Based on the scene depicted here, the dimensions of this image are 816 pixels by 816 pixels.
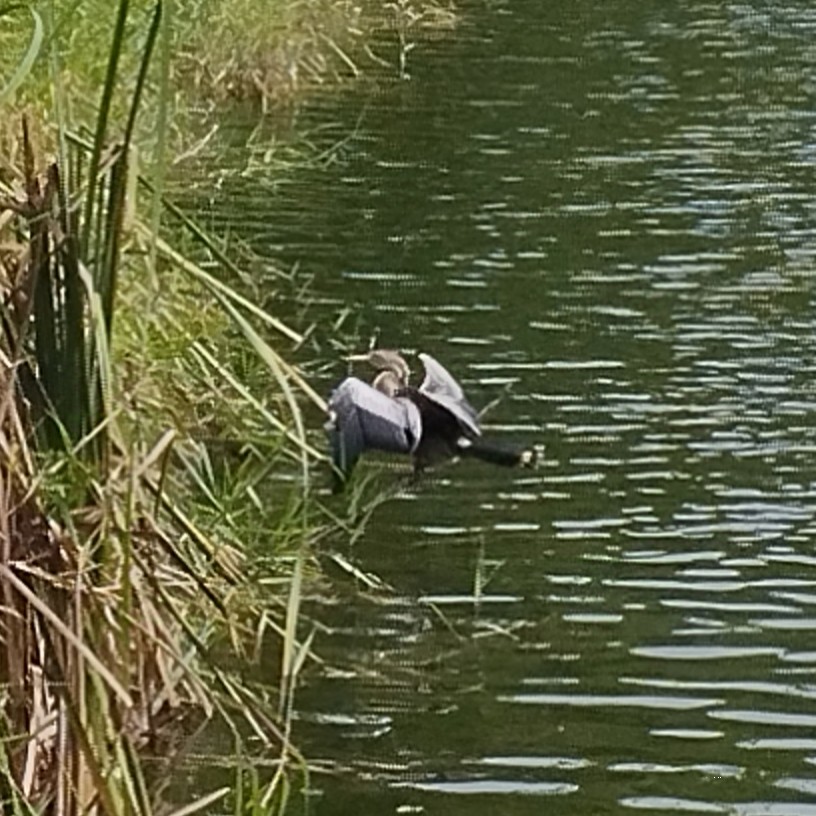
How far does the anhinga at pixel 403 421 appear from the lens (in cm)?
493

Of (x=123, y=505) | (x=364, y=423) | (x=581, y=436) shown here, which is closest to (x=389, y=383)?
(x=364, y=423)

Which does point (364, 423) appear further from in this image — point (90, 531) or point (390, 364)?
point (90, 531)

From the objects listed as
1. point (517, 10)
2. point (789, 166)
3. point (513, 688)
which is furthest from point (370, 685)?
point (517, 10)

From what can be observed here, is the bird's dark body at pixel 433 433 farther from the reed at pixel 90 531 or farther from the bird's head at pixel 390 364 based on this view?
the reed at pixel 90 531

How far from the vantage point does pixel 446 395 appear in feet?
17.0

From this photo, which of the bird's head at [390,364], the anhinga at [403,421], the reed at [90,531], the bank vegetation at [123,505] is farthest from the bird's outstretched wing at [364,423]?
the reed at [90,531]

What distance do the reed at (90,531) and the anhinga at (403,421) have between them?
2.72 feet

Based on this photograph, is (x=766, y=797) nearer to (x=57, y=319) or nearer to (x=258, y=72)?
(x=57, y=319)

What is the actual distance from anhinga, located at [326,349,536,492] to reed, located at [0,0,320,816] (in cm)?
83

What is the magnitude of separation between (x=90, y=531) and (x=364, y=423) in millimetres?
1524

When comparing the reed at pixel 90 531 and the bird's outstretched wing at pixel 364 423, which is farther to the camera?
the bird's outstretched wing at pixel 364 423

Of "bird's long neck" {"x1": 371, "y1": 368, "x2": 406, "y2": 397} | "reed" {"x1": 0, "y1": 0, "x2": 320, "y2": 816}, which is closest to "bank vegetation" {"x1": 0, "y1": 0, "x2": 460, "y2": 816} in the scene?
"reed" {"x1": 0, "y1": 0, "x2": 320, "y2": 816}

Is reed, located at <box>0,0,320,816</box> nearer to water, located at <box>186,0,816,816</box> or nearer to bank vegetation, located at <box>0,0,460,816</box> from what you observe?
bank vegetation, located at <box>0,0,460,816</box>

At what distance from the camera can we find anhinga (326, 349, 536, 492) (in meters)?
4.93
